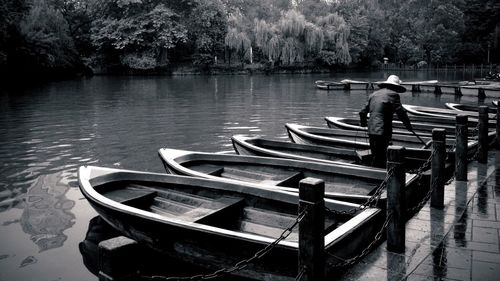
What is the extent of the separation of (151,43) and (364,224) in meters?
51.5

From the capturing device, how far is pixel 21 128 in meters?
16.6

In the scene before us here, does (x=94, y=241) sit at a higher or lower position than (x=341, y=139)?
lower

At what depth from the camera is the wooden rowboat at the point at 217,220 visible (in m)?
4.46

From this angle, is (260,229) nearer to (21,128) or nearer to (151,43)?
(21,128)

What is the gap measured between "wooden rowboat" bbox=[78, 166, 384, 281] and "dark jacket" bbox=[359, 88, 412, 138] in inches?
103

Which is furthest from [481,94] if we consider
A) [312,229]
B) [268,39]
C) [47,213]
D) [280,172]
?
[268,39]

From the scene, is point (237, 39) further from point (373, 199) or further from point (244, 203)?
point (373, 199)

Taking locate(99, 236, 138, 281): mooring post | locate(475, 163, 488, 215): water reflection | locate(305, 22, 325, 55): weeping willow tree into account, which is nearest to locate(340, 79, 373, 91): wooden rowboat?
locate(305, 22, 325, 55): weeping willow tree

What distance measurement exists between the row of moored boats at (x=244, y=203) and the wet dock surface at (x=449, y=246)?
0.30m

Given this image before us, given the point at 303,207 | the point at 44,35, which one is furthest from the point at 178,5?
the point at 303,207

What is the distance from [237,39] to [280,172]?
45703 mm

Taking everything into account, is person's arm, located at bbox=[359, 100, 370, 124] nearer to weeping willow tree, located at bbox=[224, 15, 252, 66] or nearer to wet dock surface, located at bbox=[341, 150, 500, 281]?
wet dock surface, located at bbox=[341, 150, 500, 281]

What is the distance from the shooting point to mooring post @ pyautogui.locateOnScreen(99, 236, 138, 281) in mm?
3867

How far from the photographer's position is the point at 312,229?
11.8ft
